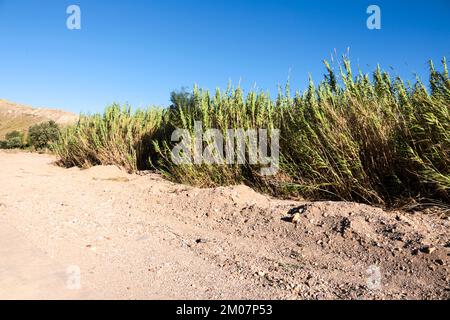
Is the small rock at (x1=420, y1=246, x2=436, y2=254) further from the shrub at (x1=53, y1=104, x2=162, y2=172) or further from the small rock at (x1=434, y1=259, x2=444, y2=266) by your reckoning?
the shrub at (x1=53, y1=104, x2=162, y2=172)

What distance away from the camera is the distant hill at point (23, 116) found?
116 ft

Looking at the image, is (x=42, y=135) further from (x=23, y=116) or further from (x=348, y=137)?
(x=23, y=116)

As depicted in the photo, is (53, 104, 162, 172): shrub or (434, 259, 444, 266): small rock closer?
(434, 259, 444, 266): small rock

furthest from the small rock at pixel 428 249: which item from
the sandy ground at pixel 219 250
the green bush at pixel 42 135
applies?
the green bush at pixel 42 135

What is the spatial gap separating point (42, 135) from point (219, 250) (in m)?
16.3

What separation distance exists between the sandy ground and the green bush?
43.5 ft

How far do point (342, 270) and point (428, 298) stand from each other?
0.66 meters

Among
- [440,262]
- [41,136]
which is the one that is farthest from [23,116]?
[440,262]

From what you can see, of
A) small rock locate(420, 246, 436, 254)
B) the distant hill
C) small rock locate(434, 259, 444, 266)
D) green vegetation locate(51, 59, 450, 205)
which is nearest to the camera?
small rock locate(434, 259, 444, 266)

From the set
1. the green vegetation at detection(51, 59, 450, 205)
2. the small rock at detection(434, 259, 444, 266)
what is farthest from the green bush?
the small rock at detection(434, 259, 444, 266)

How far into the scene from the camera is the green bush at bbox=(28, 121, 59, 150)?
56.5 feet

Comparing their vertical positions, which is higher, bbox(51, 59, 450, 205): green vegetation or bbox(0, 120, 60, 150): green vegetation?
bbox(0, 120, 60, 150): green vegetation

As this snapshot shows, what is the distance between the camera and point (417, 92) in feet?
13.8
